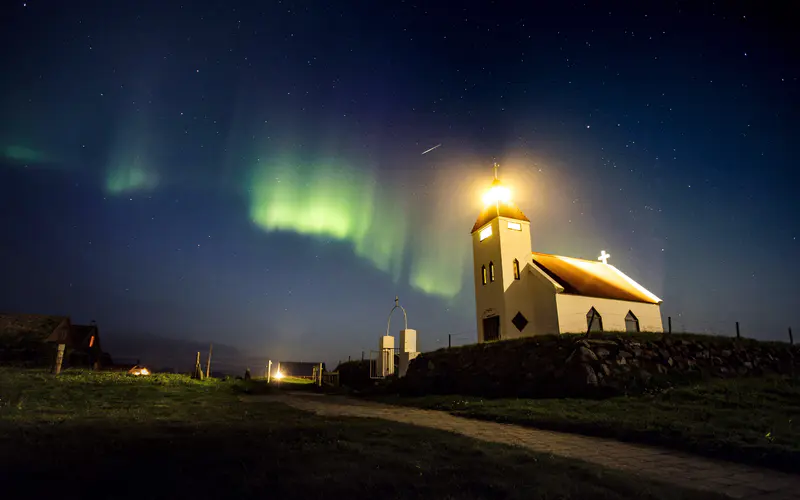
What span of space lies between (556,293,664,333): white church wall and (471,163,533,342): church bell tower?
239 cm

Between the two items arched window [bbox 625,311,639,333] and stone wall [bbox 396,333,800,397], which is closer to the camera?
stone wall [bbox 396,333,800,397]

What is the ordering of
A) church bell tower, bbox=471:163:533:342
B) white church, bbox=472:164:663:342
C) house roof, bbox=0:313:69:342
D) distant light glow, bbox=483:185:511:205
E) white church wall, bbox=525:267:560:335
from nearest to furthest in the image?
white church wall, bbox=525:267:560:335 → white church, bbox=472:164:663:342 → church bell tower, bbox=471:163:533:342 → distant light glow, bbox=483:185:511:205 → house roof, bbox=0:313:69:342

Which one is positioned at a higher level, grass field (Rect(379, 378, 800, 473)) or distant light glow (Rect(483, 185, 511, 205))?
distant light glow (Rect(483, 185, 511, 205))

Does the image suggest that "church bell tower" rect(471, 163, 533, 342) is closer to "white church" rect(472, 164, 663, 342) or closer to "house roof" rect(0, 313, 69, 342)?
"white church" rect(472, 164, 663, 342)

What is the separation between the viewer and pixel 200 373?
3491 centimetres

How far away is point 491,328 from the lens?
2984cm

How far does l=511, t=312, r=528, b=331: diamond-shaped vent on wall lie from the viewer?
Answer: 28250 mm

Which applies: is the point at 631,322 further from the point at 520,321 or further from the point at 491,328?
the point at 491,328

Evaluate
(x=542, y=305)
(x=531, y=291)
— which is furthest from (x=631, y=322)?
(x=531, y=291)

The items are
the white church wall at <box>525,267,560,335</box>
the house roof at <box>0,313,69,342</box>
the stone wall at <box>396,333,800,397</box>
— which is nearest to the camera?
the stone wall at <box>396,333,800,397</box>

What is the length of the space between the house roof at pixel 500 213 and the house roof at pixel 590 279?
12.1 ft

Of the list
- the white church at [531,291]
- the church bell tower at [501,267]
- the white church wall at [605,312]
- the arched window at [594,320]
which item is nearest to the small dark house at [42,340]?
the church bell tower at [501,267]

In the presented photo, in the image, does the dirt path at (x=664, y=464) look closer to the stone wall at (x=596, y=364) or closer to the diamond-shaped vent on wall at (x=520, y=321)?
the stone wall at (x=596, y=364)

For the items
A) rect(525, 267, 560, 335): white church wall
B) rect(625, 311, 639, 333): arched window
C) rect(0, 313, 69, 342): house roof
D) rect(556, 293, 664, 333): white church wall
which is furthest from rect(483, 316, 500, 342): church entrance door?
rect(0, 313, 69, 342): house roof
